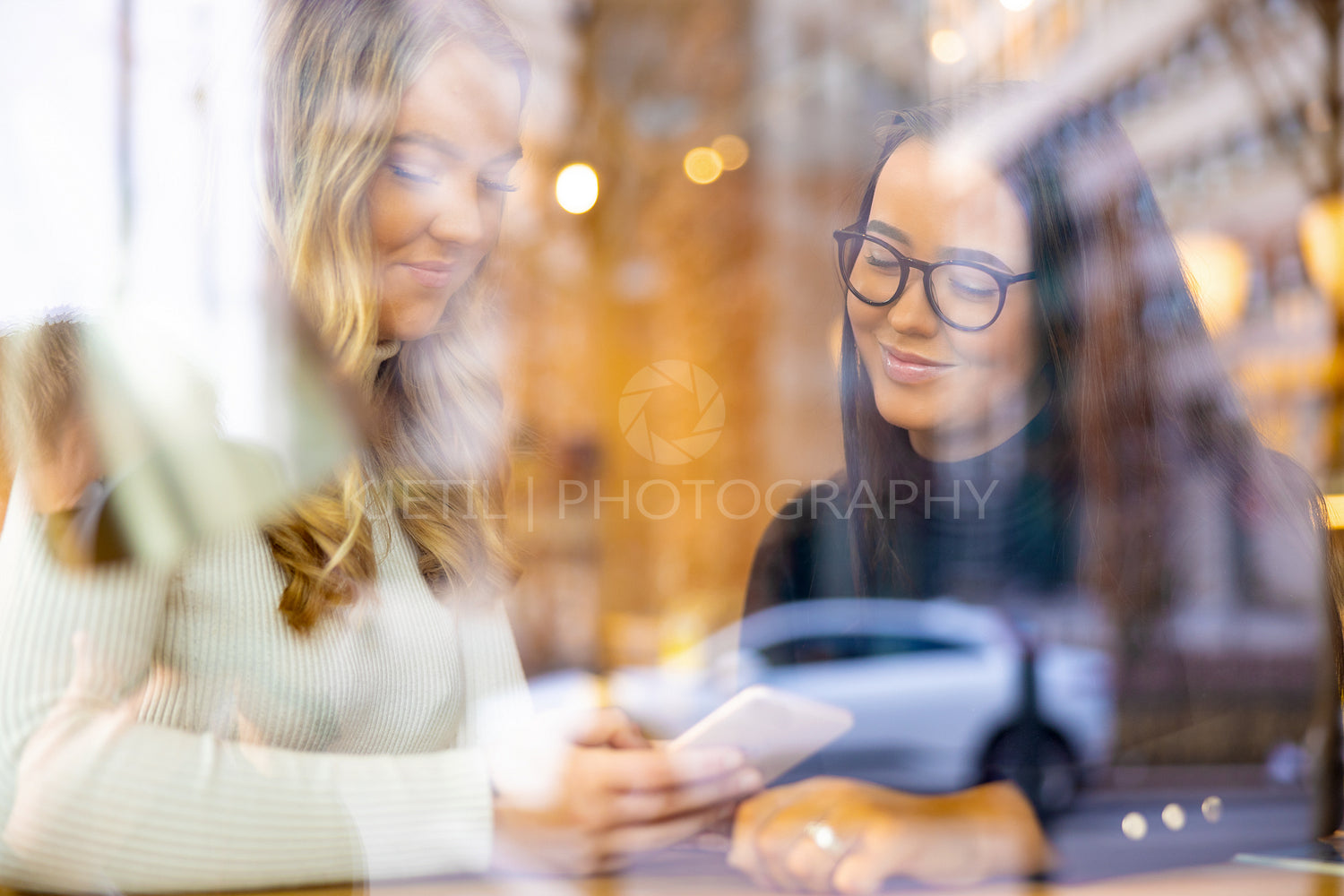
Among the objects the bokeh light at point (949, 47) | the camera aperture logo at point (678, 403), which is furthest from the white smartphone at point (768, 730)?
the bokeh light at point (949, 47)

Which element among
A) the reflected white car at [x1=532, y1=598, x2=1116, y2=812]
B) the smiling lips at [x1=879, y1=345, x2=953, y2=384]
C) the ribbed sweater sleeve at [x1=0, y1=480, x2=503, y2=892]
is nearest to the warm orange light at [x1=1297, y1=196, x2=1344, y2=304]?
the reflected white car at [x1=532, y1=598, x2=1116, y2=812]

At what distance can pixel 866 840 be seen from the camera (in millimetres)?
599

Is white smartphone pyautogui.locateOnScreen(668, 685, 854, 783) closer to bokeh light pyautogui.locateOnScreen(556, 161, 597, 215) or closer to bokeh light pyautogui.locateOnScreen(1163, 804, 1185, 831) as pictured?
bokeh light pyautogui.locateOnScreen(1163, 804, 1185, 831)

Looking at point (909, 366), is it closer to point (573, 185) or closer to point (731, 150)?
point (573, 185)

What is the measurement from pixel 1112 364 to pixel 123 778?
76 centimetres

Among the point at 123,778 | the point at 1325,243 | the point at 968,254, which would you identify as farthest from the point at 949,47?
the point at 1325,243

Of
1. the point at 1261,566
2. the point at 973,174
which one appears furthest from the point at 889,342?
the point at 1261,566

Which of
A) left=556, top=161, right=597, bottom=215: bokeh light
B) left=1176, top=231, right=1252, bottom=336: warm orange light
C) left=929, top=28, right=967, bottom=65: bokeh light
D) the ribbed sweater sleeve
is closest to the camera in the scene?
the ribbed sweater sleeve

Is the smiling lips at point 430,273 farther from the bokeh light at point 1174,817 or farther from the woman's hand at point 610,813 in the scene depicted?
the bokeh light at point 1174,817

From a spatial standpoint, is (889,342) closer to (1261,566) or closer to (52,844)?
(1261,566)

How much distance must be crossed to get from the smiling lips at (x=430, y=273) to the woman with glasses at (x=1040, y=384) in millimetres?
347

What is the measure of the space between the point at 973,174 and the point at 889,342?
6.4 inches

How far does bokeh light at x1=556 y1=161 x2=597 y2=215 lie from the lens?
111 centimetres

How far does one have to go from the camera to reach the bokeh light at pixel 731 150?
288cm
